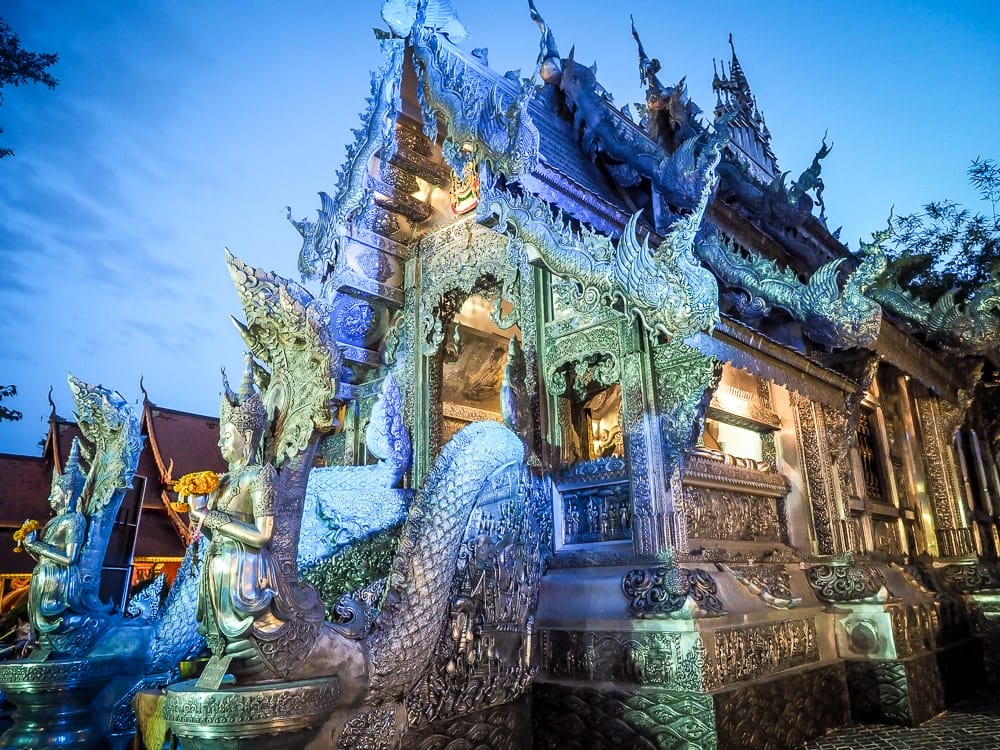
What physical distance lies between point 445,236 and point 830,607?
13.9 feet

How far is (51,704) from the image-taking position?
3.64 meters

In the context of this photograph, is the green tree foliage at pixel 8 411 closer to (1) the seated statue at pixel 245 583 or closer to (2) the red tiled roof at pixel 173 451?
(2) the red tiled roof at pixel 173 451

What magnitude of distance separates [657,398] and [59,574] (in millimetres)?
3760

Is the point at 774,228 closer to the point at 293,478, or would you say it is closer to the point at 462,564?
the point at 462,564

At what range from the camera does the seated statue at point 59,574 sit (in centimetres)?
384

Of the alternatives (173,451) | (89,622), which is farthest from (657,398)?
(173,451)

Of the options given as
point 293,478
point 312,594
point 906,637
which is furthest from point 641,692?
point 906,637

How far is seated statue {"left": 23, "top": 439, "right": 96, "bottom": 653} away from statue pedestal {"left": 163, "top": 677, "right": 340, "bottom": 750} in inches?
79.0

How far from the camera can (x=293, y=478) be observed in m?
2.73

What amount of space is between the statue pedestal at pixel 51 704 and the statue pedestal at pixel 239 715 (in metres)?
1.82

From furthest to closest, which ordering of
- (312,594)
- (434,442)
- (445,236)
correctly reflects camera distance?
(445,236), (434,442), (312,594)

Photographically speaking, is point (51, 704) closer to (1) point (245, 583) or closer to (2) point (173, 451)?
(1) point (245, 583)

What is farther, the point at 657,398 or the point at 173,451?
the point at 173,451

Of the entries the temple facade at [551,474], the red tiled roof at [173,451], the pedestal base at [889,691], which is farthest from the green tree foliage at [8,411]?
the pedestal base at [889,691]
